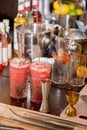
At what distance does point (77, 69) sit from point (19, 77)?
0.27 meters

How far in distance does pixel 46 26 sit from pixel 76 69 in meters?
0.30

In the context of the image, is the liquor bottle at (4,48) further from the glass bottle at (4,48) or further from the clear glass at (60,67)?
the clear glass at (60,67)

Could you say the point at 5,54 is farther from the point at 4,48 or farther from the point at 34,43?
the point at 34,43

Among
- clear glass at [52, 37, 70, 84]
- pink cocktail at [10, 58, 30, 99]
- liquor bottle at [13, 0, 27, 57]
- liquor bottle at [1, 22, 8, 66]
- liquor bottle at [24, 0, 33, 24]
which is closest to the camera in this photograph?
pink cocktail at [10, 58, 30, 99]

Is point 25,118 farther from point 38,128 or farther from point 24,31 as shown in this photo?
point 24,31

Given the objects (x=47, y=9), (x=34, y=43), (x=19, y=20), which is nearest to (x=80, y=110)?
(x=34, y=43)

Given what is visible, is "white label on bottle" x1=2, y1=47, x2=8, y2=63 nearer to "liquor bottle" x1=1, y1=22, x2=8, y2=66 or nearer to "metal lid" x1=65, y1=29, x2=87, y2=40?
"liquor bottle" x1=1, y1=22, x2=8, y2=66

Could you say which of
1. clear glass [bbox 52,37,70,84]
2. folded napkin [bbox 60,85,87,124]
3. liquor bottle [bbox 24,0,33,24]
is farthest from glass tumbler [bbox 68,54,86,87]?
liquor bottle [bbox 24,0,33,24]

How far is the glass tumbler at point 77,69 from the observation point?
131 cm

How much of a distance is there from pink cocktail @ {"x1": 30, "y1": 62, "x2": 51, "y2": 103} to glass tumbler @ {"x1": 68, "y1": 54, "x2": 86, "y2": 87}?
0.18 m

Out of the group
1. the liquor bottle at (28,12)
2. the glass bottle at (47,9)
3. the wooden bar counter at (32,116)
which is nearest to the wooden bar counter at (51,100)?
the wooden bar counter at (32,116)

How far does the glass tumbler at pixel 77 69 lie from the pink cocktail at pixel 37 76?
177 millimetres

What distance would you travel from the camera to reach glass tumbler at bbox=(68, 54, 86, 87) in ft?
4.29

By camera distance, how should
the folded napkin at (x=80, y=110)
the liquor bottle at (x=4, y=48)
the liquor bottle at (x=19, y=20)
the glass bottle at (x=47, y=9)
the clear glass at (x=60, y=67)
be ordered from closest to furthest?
the folded napkin at (x=80, y=110), the clear glass at (x=60, y=67), the liquor bottle at (x=4, y=48), the liquor bottle at (x=19, y=20), the glass bottle at (x=47, y=9)
